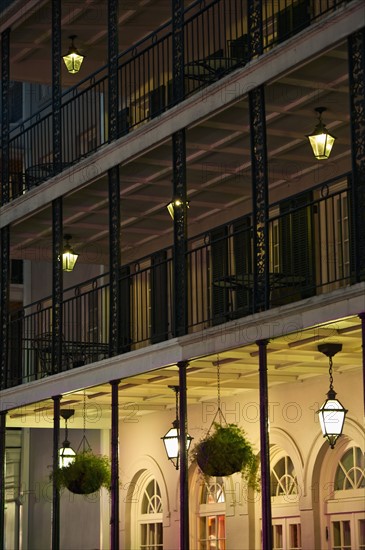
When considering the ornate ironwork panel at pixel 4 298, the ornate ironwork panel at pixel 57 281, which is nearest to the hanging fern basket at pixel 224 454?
the ornate ironwork panel at pixel 57 281

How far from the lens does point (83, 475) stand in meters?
18.5

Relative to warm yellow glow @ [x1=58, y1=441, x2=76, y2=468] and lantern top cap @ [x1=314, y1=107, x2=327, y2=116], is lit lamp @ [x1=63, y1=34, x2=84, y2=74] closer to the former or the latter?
warm yellow glow @ [x1=58, y1=441, x2=76, y2=468]

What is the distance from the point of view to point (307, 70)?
46.4ft

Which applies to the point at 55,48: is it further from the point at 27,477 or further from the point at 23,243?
the point at 27,477

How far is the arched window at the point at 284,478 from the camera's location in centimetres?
1866

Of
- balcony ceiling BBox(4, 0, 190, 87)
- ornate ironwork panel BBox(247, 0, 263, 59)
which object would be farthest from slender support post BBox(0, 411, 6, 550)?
ornate ironwork panel BBox(247, 0, 263, 59)

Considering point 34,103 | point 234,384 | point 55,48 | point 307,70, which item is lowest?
point 234,384

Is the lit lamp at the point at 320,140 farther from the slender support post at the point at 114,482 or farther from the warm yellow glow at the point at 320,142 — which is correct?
the slender support post at the point at 114,482

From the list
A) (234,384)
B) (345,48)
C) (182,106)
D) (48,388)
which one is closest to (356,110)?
(345,48)

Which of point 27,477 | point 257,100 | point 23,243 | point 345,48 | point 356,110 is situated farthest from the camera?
point 27,477

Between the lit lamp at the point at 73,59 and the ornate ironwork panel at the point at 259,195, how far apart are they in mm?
7512

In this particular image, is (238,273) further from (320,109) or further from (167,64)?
(167,64)

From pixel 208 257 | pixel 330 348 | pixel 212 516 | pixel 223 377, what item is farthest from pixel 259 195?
pixel 212 516

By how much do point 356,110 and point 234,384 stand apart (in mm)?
6672
